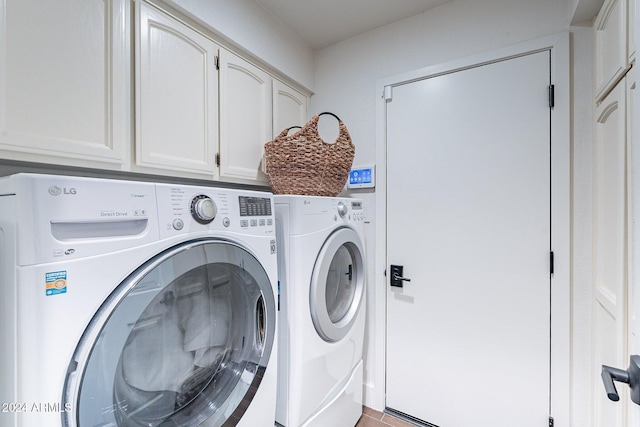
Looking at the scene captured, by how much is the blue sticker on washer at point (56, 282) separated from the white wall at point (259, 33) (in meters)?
1.21

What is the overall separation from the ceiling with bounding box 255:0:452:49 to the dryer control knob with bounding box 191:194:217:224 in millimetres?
1387

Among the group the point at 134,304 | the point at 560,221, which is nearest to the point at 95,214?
the point at 134,304

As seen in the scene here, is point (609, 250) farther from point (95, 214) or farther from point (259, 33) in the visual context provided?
point (259, 33)

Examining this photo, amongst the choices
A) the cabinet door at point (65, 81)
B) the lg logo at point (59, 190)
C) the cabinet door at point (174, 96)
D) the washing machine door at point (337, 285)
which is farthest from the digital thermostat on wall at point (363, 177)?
the lg logo at point (59, 190)

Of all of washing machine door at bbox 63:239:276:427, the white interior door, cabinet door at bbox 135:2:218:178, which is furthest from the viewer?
the white interior door

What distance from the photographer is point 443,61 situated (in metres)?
1.66

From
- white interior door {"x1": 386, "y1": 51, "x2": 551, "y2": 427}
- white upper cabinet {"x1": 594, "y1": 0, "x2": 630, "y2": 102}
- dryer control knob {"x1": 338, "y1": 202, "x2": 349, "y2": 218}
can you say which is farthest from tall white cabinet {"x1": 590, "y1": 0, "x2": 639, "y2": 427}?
dryer control knob {"x1": 338, "y1": 202, "x2": 349, "y2": 218}

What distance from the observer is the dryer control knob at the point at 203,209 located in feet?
2.67

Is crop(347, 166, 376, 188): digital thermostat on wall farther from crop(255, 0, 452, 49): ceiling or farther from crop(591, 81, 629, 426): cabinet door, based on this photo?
crop(591, 81, 629, 426): cabinet door

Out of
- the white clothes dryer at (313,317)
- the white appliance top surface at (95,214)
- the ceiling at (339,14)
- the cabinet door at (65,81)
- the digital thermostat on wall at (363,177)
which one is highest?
the ceiling at (339,14)

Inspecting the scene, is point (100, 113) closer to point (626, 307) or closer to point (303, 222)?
point (303, 222)

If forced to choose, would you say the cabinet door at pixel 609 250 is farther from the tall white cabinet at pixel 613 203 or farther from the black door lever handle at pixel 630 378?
the black door lever handle at pixel 630 378

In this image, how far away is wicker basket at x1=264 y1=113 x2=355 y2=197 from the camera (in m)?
1.46

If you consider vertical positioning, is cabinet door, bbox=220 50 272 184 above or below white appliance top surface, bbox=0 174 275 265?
above
